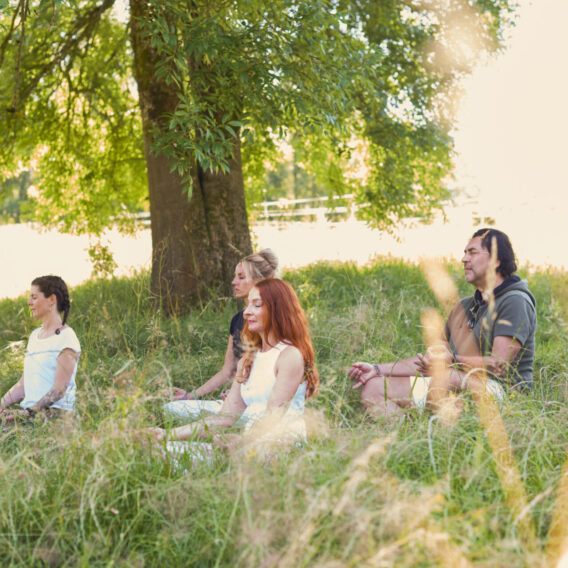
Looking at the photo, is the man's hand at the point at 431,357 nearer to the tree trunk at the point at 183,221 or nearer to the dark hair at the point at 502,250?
the dark hair at the point at 502,250

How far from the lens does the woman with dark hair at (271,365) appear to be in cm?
354

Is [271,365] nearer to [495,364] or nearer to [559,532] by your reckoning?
[495,364]

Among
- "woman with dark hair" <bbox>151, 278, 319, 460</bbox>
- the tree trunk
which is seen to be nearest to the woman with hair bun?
"woman with dark hair" <bbox>151, 278, 319, 460</bbox>

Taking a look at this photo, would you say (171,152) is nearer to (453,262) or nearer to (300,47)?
(300,47)

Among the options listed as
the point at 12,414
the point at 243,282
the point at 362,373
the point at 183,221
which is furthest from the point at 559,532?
the point at 183,221

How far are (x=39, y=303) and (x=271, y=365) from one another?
6.27 feet

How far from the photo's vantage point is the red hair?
3750mm

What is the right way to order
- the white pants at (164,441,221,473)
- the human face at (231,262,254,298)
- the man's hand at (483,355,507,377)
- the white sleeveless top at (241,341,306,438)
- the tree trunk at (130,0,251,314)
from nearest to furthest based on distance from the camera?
the white pants at (164,441,221,473)
the white sleeveless top at (241,341,306,438)
the man's hand at (483,355,507,377)
the human face at (231,262,254,298)
the tree trunk at (130,0,251,314)

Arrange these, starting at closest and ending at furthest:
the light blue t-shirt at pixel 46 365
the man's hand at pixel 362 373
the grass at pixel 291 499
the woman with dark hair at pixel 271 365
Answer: the grass at pixel 291 499 → the woman with dark hair at pixel 271 365 → the man's hand at pixel 362 373 → the light blue t-shirt at pixel 46 365

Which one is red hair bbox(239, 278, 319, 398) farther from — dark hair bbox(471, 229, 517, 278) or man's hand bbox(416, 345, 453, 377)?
dark hair bbox(471, 229, 517, 278)

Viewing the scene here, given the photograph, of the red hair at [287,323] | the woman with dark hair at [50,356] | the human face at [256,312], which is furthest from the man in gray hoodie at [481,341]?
the woman with dark hair at [50,356]

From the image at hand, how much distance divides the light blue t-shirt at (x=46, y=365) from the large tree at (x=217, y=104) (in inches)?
71.1

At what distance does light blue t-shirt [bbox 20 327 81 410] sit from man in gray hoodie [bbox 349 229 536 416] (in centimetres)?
199

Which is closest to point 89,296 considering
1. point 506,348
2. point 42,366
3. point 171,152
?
point 171,152
